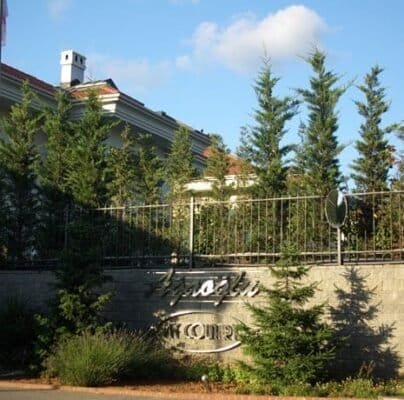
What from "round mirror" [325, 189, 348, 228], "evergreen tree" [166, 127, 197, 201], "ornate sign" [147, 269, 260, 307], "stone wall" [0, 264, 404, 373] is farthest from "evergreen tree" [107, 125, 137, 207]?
"round mirror" [325, 189, 348, 228]

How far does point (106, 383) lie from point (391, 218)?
5.65 meters

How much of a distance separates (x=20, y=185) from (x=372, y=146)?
27.6ft

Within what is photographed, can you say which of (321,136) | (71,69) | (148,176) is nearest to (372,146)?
(321,136)

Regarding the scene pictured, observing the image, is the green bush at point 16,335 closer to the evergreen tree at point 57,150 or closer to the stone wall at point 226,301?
the stone wall at point 226,301

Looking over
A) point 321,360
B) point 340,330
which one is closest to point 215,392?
point 321,360

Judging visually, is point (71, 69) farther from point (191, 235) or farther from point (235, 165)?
point (191, 235)

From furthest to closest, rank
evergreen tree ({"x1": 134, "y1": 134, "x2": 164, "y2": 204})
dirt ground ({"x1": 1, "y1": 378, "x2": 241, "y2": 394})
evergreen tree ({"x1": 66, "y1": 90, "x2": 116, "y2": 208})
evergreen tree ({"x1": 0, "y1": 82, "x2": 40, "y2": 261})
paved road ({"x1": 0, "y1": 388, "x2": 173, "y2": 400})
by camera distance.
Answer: evergreen tree ({"x1": 134, "y1": 134, "x2": 164, "y2": 204}), evergreen tree ({"x1": 0, "y1": 82, "x2": 40, "y2": 261}), evergreen tree ({"x1": 66, "y1": 90, "x2": 116, "y2": 208}), dirt ground ({"x1": 1, "y1": 378, "x2": 241, "y2": 394}), paved road ({"x1": 0, "y1": 388, "x2": 173, "y2": 400})

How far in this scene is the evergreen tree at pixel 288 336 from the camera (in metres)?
10.6

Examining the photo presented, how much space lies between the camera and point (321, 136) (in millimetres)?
15227

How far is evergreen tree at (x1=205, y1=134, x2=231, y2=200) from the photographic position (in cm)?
1744

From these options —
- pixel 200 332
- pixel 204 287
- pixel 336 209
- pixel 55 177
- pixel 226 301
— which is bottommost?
pixel 200 332

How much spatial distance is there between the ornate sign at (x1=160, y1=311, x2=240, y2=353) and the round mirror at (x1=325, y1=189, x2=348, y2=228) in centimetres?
261

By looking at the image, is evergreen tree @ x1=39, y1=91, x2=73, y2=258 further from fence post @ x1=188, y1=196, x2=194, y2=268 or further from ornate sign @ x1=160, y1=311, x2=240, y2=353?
ornate sign @ x1=160, y1=311, x2=240, y2=353

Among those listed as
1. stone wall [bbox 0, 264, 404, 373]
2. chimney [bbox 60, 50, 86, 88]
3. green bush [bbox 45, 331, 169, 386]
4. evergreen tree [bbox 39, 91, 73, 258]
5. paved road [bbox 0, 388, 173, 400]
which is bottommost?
paved road [bbox 0, 388, 173, 400]
